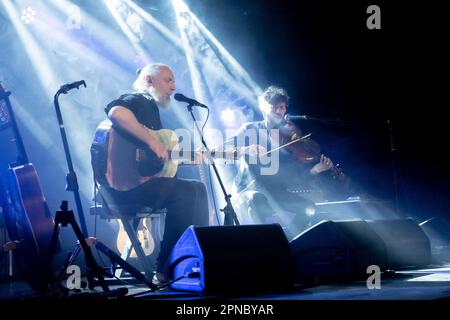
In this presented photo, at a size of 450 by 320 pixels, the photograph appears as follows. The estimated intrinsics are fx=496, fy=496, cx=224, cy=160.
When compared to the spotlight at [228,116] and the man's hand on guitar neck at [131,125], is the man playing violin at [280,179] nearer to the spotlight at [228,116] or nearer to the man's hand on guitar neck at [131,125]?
the spotlight at [228,116]

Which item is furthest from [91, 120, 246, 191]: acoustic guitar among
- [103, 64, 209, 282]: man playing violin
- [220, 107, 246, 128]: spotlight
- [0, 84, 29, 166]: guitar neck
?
[220, 107, 246, 128]: spotlight

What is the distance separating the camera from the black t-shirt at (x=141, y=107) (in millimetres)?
3812

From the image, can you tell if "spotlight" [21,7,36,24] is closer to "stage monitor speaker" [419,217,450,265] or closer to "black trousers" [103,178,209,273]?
"black trousers" [103,178,209,273]

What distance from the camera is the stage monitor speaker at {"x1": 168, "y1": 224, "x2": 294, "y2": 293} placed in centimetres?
258

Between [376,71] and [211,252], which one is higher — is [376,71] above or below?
above

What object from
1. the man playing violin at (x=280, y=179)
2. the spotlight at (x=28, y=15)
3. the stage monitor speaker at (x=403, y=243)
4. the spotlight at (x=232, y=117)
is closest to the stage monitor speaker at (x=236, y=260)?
the stage monitor speaker at (x=403, y=243)

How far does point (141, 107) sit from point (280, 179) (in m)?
1.98

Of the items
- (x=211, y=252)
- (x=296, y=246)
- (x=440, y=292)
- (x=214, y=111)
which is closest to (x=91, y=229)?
(x=214, y=111)

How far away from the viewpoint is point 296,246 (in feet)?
11.3

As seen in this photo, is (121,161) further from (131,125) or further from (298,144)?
(298,144)

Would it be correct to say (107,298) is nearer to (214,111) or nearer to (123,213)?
(123,213)

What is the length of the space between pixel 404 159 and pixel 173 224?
3689 mm

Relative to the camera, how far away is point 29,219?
327 centimetres

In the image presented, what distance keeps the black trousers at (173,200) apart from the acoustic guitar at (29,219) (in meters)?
0.59
